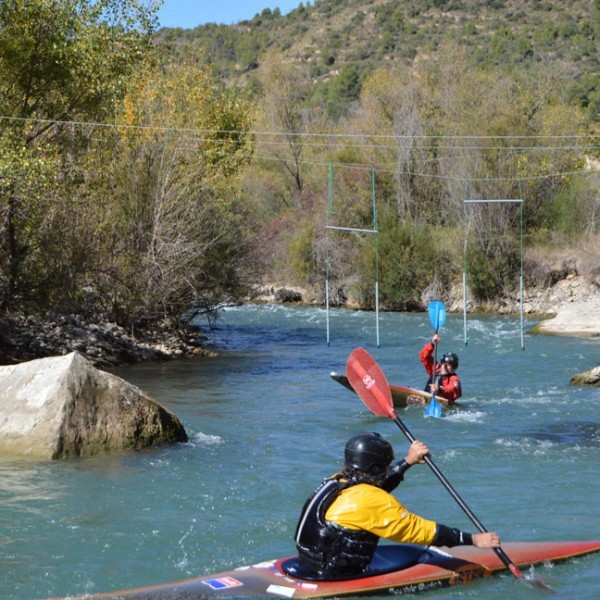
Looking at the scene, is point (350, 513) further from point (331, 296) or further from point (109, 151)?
point (331, 296)

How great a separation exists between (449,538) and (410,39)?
71074mm

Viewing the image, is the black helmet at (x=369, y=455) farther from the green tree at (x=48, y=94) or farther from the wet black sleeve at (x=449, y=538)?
the green tree at (x=48, y=94)

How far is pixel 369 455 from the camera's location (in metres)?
5.73

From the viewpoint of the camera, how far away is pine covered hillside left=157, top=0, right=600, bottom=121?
200 feet

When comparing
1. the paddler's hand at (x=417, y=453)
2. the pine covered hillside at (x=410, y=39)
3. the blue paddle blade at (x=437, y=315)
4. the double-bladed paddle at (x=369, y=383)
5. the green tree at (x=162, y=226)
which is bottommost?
the paddler's hand at (x=417, y=453)

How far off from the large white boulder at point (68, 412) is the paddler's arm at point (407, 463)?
15.0ft

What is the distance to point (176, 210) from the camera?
19.7 metres

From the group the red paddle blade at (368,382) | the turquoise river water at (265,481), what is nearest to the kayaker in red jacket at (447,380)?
the turquoise river water at (265,481)

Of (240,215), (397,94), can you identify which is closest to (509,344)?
(240,215)

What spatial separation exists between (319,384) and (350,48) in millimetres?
67336

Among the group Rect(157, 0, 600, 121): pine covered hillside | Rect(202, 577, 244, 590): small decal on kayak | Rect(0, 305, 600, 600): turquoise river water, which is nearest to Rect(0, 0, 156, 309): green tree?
Rect(0, 305, 600, 600): turquoise river water

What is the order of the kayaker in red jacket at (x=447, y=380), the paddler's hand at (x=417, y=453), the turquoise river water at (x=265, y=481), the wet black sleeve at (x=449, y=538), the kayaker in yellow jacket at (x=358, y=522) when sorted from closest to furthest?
the kayaker in yellow jacket at (x=358, y=522)
the wet black sleeve at (x=449, y=538)
the paddler's hand at (x=417, y=453)
the turquoise river water at (x=265, y=481)
the kayaker in red jacket at (x=447, y=380)

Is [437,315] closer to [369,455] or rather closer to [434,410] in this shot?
[434,410]

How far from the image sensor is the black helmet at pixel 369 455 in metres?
5.73
